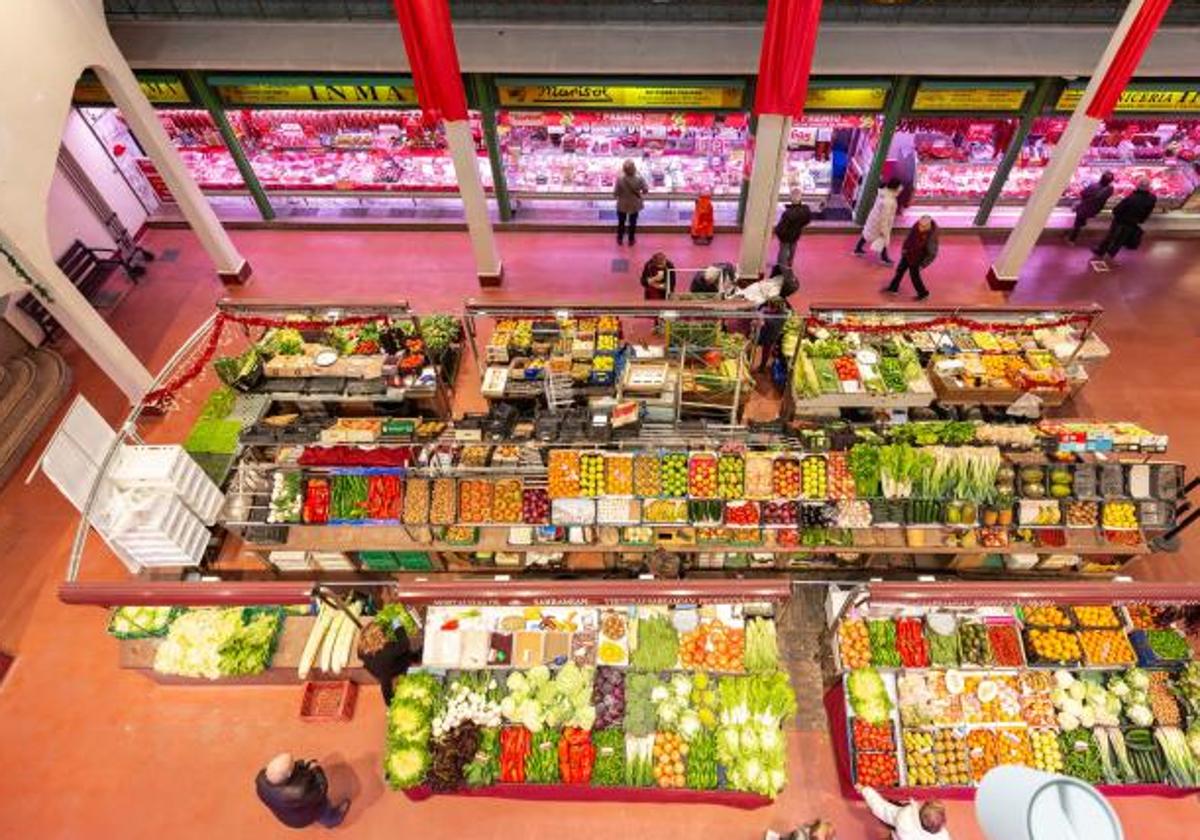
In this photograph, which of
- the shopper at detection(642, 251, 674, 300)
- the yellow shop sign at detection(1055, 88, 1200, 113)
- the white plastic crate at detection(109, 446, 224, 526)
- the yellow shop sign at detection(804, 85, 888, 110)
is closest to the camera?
the white plastic crate at detection(109, 446, 224, 526)

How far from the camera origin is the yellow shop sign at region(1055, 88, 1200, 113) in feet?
40.9

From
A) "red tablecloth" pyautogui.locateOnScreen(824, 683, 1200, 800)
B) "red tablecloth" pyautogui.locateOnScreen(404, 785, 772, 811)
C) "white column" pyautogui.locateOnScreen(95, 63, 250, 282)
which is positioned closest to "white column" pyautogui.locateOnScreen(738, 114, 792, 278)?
"red tablecloth" pyautogui.locateOnScreen(824, 683, 1200, 800)

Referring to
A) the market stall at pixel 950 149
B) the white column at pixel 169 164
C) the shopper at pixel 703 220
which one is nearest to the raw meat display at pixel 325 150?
the white column at pixel 169 164

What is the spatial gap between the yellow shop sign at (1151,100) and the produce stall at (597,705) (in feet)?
36.6

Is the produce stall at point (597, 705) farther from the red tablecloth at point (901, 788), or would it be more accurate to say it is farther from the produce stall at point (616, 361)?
the produce stall at point (616, 361)

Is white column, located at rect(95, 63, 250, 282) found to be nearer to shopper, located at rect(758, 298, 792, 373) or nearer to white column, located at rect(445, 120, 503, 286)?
white column, located at rect(445, 120, 503, 286)

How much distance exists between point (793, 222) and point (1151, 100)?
6.66 m

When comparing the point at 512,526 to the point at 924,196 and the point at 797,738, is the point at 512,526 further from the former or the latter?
the point at 924,196

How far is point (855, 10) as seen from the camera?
1248 cm

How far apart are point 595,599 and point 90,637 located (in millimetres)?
7481

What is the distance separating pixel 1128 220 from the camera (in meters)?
13.4

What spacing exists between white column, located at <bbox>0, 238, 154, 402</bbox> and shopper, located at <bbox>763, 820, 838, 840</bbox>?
446 inches

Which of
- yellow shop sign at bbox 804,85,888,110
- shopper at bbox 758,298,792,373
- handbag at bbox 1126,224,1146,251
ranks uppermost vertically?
yellow shop sign at bbox 804,85,888,110

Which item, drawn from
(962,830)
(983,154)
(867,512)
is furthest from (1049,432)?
(983,154)
